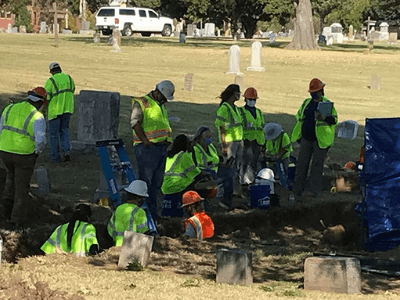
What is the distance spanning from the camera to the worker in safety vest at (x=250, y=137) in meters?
15.1

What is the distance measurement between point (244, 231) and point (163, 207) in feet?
4.05

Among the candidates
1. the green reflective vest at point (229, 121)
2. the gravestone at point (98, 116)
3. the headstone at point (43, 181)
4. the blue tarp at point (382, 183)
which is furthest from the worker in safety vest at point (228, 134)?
the gravestone at point (98, 116)

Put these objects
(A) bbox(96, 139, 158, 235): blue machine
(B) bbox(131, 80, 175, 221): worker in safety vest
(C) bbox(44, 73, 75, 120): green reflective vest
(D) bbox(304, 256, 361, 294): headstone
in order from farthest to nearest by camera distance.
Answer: (C) bbox(44, 73, 75, 120): green reflective vest, (A) bbox(96, 139, 158, 235): blue machine, (B) bbox(131, 80, 175, 221): worker in safety vest, (D) bbox(304, 256, 361, 294): headstone

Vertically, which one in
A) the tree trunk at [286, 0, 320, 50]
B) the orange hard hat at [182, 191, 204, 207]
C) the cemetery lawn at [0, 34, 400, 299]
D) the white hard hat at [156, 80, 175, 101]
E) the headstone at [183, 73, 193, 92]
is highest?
the tree trunk at [286, 0, 320, 50]

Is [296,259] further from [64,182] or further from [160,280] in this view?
[64,182]

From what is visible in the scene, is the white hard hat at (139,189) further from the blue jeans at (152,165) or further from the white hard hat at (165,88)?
the white hard hat at (165,88)

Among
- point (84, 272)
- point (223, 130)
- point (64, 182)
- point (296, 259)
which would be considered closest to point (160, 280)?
point (84, 272)

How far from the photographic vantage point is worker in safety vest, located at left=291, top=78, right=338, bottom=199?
1480cm

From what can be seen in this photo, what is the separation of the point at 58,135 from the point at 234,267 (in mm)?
8879

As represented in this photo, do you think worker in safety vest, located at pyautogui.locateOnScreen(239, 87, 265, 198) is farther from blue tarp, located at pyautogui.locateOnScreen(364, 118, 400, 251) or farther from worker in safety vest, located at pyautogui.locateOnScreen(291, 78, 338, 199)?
blue tarp, located at pyautogui.locateOnScreen(364, 118, 400, 251)

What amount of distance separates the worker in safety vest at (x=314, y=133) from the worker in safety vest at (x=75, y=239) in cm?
520

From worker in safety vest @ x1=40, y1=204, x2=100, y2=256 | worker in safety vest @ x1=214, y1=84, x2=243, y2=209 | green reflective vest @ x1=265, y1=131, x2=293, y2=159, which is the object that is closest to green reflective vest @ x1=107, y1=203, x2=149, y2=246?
worker in safety vest @ x1=40, y1=204, x2=100, y2=256

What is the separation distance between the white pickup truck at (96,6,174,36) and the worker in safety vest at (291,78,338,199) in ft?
198

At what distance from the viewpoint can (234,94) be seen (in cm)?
1427
